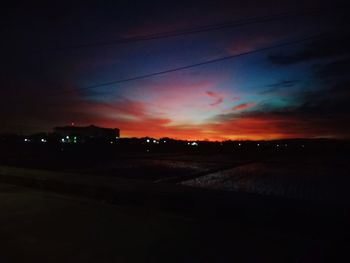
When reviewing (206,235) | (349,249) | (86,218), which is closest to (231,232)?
(206,235)

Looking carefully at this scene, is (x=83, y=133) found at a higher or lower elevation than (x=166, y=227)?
higher

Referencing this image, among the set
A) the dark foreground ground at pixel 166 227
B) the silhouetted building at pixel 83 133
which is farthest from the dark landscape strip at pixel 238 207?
the silhouetted building at pixel 83 133

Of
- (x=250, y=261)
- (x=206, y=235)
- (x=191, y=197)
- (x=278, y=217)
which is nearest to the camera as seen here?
(x=250, y=261)

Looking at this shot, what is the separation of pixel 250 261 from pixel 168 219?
347cm

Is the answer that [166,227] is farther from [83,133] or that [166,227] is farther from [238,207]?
[83,133]

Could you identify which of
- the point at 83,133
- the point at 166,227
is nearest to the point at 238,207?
the point at 166,227

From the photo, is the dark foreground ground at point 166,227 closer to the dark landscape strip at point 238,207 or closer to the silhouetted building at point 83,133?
the dark landscape strip at point 238,207

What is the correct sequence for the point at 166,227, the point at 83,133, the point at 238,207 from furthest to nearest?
the point at 83,133 < the point at 238,207 < the point at 166,227

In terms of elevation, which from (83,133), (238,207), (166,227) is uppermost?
(83,133)

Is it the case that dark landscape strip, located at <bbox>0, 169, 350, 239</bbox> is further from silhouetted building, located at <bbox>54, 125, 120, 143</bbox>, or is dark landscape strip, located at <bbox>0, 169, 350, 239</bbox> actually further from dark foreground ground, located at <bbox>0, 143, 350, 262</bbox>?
silhouetted building, located at <bbox>54, 125, 120, 143</bbox>

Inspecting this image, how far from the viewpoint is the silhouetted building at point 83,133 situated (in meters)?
119

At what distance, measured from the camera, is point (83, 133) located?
125000 mm

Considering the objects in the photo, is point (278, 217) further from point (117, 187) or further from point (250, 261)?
point (117, 187)

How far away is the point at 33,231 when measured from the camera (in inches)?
301
